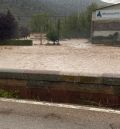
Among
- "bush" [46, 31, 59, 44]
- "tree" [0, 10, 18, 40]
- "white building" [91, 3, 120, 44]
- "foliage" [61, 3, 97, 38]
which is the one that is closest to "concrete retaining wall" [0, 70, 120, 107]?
"tree" [0, 10, 18, 40]

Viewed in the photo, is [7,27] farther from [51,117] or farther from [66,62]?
[51,117]

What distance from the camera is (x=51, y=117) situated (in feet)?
11.7

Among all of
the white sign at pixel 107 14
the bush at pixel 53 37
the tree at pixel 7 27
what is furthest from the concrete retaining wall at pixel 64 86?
the white sign at pixel 107 14

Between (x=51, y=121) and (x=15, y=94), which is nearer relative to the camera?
(x=51, y=121)

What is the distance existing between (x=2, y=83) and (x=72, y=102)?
1342 mm

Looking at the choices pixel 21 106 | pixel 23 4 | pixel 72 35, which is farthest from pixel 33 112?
pixel 23 4

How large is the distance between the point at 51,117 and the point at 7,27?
29.6 m

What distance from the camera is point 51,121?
11.3ft

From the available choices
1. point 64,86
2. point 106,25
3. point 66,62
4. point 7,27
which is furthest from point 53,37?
point 64,86

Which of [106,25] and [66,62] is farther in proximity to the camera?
[106,25]

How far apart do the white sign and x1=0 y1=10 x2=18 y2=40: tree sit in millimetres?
10607

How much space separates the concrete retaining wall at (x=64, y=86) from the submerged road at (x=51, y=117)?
58cm

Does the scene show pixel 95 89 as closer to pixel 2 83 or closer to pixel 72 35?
pixel 2 83

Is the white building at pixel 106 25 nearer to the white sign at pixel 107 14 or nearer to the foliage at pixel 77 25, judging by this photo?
the white sign at pixel 107 14
